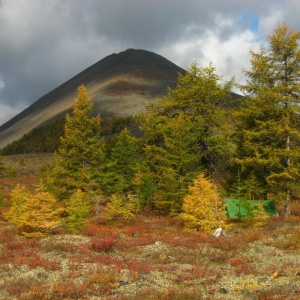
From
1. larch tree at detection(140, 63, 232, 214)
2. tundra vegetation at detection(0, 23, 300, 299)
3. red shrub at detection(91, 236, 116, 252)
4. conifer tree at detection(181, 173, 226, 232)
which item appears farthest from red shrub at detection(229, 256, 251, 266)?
larch tree at detection(140, 63, 232, 214)

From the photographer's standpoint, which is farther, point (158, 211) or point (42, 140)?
point (42, 140)

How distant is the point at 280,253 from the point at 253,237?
10.1 feet

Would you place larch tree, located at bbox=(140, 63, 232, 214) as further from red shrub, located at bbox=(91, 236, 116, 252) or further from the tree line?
red shrub, located at bbox=(91, 236, 116, 252)

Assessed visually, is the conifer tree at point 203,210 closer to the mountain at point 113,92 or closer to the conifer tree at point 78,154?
the conifer tree at point 78,154

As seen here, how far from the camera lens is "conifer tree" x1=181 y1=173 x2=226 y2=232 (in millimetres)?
23062

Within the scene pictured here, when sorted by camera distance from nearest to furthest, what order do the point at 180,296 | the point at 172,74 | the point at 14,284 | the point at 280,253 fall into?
the point at 180,296
the point at 14,284
the point at 280,253
the point at 172,74

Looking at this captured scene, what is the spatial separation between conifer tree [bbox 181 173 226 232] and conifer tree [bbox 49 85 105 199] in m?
11.7

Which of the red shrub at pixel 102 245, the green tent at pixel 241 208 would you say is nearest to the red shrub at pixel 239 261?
the red shrub at pixel 102 245

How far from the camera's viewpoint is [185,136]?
96.1 feet

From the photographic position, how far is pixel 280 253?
17.4 meters

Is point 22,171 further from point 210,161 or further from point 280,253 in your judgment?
point 280,253

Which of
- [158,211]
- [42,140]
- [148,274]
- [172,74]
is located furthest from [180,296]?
[172,74]

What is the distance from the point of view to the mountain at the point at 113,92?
137 meters

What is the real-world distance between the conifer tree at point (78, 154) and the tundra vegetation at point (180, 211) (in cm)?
11
